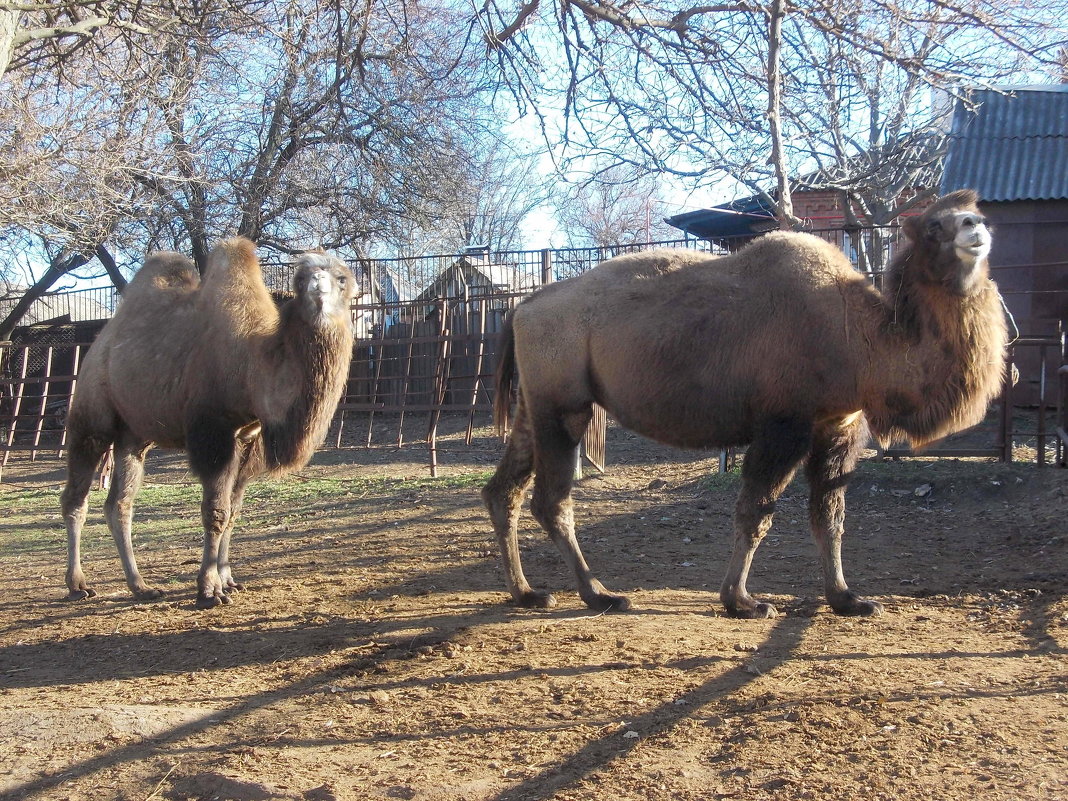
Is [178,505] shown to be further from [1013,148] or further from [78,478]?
[1013,148]

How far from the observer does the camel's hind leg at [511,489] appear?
20.0ft

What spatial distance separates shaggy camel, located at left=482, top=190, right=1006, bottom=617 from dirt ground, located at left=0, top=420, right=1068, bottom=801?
731 millimetres

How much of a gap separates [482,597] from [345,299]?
2188 millimetres

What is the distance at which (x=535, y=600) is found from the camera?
5887mm

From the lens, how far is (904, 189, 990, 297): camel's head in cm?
480

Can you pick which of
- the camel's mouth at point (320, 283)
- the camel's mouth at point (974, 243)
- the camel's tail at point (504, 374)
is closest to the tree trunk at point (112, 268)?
the camel's mouth at point (320, 283)

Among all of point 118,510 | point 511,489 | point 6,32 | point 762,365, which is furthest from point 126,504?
point 762,365

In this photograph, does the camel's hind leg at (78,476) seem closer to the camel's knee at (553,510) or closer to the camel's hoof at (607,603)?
the camel's knee at (553,510)

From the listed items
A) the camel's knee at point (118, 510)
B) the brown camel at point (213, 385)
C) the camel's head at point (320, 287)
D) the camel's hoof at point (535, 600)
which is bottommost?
the camel's hoof at point (535, 600)

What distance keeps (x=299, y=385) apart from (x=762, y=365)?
2.97 meters

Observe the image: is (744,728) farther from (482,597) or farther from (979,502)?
(979,502)

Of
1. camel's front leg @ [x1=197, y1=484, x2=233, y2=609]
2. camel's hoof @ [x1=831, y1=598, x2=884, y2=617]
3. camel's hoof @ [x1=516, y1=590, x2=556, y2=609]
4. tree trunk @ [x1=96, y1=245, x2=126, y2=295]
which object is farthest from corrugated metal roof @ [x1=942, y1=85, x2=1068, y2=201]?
tree trunk @ [x1=96, y1=245, x2=126, y2=295]

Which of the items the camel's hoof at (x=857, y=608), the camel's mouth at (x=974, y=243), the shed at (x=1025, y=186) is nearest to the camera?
the camel's mouth at (x=974, y=243)

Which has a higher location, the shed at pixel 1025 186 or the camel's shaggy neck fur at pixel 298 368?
the shed at pixel 1025 186
